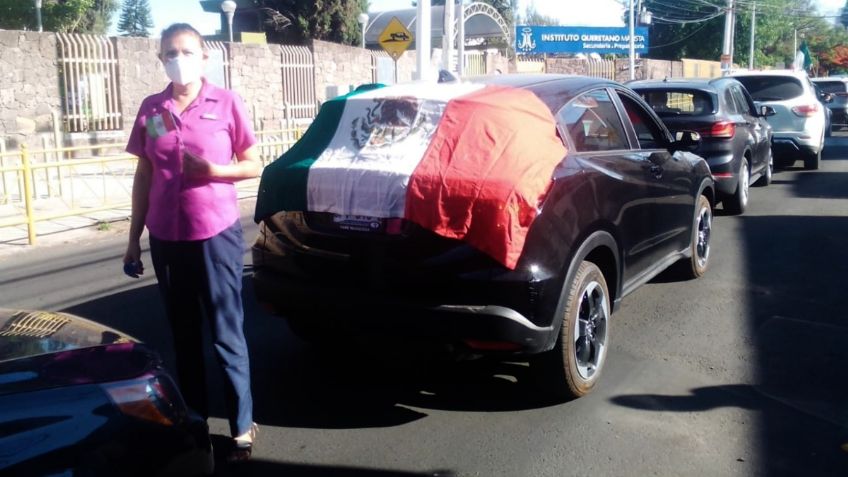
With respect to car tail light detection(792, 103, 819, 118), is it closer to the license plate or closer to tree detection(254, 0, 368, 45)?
the license plate

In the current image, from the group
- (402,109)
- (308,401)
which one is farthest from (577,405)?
(402,109)

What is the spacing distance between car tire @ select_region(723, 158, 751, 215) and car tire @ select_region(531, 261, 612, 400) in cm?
613

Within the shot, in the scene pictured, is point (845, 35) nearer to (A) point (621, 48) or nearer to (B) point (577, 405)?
(A) point (621, 48)

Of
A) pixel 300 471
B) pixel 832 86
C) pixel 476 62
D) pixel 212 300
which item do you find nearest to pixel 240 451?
pixel 300 471

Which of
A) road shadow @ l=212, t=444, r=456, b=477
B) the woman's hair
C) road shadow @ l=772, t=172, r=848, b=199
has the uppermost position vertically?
the woman's hair

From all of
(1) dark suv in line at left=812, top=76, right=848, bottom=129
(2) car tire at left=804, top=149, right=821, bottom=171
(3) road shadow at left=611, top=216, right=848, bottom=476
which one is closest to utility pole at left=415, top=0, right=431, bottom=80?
(2) car tire at left=804, top=149, right=821, bottom=171

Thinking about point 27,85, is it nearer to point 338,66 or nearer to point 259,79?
point 259,79

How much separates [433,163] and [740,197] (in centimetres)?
741

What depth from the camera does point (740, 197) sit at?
10703 millimetres

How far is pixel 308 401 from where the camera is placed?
4863 millimetres

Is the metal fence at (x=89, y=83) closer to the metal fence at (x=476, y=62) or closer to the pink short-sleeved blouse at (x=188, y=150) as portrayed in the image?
the metal fence at (x=476, y=62)

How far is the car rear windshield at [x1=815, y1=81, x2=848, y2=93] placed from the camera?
26578 mm

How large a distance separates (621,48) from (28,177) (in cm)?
3510

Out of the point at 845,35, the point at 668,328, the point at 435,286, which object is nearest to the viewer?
the point at 435,286
